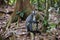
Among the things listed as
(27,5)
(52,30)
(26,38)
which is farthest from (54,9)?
(26,38)

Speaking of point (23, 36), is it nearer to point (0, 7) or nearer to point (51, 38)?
point (51, 38)

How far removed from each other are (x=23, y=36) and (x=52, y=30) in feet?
3.55

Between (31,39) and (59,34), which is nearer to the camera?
(31,39)

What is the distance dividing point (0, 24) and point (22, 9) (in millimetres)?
1186

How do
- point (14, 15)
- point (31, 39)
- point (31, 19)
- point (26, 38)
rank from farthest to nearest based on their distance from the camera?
point (14, 15) < point (31, 19) < point (26, 38) < point (31, 39)

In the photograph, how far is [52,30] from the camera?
264 inches

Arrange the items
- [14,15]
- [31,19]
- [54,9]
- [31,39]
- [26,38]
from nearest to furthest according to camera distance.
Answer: [31,39], [26,38], [31,19], [14,15], [54,9]

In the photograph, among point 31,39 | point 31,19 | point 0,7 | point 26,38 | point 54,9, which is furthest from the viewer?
point 0,7

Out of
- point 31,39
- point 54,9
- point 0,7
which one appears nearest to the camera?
point 31,39

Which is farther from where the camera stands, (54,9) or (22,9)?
(54,9)

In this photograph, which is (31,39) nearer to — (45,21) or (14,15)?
(45,21)

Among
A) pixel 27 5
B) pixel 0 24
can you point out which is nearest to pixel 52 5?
pixel 27 5

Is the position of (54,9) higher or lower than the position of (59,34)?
higher

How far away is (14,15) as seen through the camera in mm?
8109
